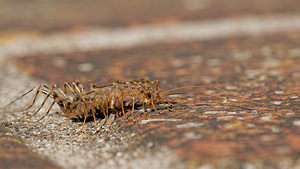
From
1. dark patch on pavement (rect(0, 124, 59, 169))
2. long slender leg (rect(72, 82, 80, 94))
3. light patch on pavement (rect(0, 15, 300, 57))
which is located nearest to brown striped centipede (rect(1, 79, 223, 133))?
long slender leg (rect(72, 82, 80, 94))

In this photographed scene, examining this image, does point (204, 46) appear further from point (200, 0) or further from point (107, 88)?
point (200, 0)

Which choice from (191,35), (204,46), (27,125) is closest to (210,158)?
(27,125)

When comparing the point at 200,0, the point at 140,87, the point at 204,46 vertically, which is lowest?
the point at 140,87

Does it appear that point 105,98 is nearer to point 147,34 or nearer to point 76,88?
point 76,88

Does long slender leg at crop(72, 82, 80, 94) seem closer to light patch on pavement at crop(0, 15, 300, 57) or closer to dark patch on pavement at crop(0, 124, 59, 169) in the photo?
dark patch on pavement at crop(0, 124, 59, 169)

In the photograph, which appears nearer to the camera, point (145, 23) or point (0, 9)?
point (145, 23)

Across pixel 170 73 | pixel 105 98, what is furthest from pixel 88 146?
pixel 170 73

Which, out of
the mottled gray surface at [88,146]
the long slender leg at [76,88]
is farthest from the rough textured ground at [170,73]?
the long slender leg at [76,88]

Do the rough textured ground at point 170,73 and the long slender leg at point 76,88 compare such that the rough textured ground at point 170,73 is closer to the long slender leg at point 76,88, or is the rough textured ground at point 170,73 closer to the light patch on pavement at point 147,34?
the light patch on pavement at point 147,34
